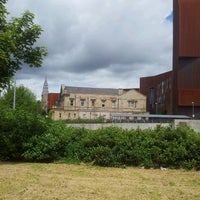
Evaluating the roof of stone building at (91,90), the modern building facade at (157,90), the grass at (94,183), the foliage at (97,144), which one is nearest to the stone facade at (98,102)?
the roof of stone building at (91,90)

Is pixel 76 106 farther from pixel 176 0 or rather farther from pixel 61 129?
pixel 61 129

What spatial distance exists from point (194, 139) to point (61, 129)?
563cm

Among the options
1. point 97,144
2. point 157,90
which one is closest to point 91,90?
point 157,90

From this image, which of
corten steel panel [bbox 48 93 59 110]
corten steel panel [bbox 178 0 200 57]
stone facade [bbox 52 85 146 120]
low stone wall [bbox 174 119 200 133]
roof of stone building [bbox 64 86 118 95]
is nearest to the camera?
low stone wall [bbox 174 119 200 133]

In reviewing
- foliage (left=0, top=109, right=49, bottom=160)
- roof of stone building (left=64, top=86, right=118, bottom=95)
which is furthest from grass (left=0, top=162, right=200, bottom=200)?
roof of stone building (left=64, top=86, right=118, bottom=95)

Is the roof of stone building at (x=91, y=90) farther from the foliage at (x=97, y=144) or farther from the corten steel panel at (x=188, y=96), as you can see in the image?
the foliage at (x=97, y=144)

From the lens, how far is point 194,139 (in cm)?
1460

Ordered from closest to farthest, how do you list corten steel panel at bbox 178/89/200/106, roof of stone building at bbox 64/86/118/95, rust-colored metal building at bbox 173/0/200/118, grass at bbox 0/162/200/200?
1. grass at bbox 0/162/200/200
2. corten steel panel at bbox 178/89/200/106
3. rust-colored metal building at bbox 173/0/200/118
4. roof of stone building at bbox 64/86/118/95

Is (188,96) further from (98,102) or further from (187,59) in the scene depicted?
(98,102)

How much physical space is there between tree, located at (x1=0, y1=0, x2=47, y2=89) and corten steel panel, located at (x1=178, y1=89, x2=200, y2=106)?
6640 centimetres

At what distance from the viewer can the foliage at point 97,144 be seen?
14.3 meters

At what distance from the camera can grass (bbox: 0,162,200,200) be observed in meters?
8.55

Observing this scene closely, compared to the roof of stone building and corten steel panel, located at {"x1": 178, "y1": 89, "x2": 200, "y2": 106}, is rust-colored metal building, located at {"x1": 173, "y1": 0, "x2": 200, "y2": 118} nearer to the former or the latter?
corten steel panel, located at {"x1": 178, "y1": 89, "x2": 200, "y2": 106}

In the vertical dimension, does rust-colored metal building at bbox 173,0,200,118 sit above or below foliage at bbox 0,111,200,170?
above
